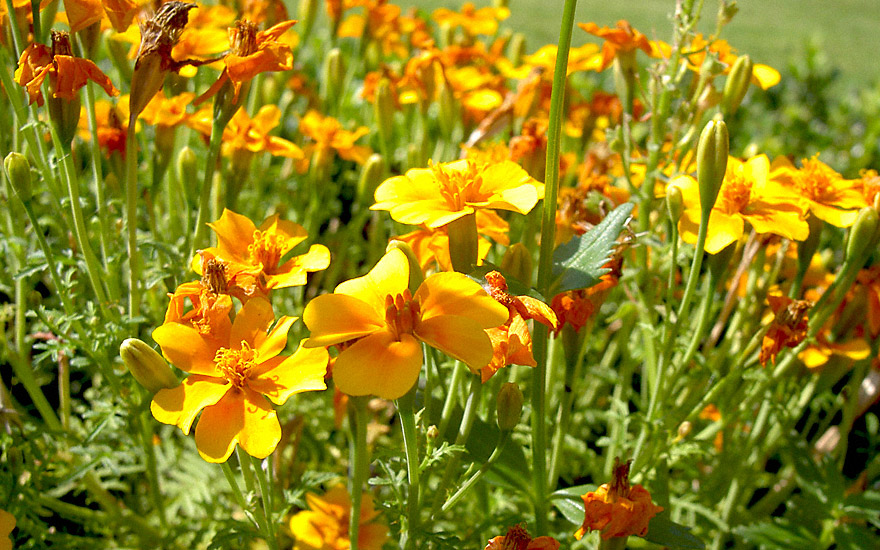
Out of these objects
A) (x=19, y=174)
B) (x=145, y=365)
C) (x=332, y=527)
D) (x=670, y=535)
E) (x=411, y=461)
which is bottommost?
(x=332, y=527)

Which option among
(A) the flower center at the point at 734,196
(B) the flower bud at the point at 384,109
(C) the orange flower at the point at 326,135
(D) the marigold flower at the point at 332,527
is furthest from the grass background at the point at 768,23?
(D) the marigold flower at the point at 332,527

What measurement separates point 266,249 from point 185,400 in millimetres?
225

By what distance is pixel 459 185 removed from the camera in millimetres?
860

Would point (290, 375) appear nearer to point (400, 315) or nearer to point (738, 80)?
point (400, 315)

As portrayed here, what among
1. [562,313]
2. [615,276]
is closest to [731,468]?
[615,276]

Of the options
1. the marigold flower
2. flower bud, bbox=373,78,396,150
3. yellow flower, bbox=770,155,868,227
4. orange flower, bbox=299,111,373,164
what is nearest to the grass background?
flower bud, bbox=373,78,396,150

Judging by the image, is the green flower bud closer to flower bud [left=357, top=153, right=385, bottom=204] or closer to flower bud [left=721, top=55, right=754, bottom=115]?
flower bud [left=357, top=153, right=385, bottom=204]

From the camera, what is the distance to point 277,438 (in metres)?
0.71

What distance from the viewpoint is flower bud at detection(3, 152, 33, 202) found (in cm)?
91

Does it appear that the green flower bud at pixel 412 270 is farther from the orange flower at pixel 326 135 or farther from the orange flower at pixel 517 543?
the orange flower at pixel 326 135

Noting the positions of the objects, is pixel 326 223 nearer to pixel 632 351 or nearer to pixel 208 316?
pixel 632 351

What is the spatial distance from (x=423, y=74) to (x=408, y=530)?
1.06 meters

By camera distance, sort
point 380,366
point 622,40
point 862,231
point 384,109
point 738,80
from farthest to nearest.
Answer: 1. point 384,109
2. point 622,40
3. point 738,80
4. point 862,231
5. point 380,366

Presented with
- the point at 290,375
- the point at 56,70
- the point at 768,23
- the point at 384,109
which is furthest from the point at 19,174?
the point at 768,23
